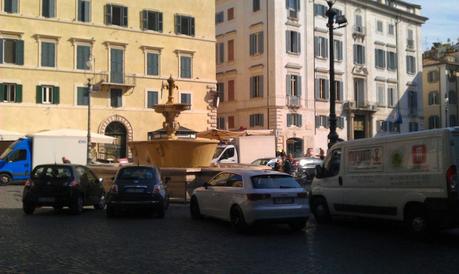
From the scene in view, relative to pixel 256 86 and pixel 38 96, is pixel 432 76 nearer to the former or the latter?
pixel 256 86

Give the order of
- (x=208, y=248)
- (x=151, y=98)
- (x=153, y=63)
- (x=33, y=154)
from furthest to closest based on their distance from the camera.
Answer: (x=153, y=63) < (x=151, y=98) < (x=33, y=154) < (x=208, y=248)

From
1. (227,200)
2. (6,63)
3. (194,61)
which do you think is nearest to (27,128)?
(6,63)

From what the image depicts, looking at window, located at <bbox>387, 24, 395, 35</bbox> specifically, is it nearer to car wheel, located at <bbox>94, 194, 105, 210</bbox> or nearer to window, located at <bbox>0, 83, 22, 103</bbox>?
window, located at <bbox>0, 83, 22, 103</bbox>

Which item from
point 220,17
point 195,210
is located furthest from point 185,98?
point 195,210

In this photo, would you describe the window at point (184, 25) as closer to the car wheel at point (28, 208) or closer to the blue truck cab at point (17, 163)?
the blue truck cab at point (17, 163)

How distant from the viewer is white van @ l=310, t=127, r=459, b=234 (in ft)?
36.3

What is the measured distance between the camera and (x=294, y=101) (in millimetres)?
52531

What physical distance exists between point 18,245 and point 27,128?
3236cm

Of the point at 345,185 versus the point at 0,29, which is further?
the point at 0,29

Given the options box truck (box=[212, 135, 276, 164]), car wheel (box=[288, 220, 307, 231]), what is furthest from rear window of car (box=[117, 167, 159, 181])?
box truck (box=[212, 135, 276, 164])

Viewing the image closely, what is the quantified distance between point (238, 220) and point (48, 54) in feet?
110

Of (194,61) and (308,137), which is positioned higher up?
(194,61)

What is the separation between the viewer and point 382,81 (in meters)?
62.2

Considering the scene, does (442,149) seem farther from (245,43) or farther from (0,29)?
(245,43)
